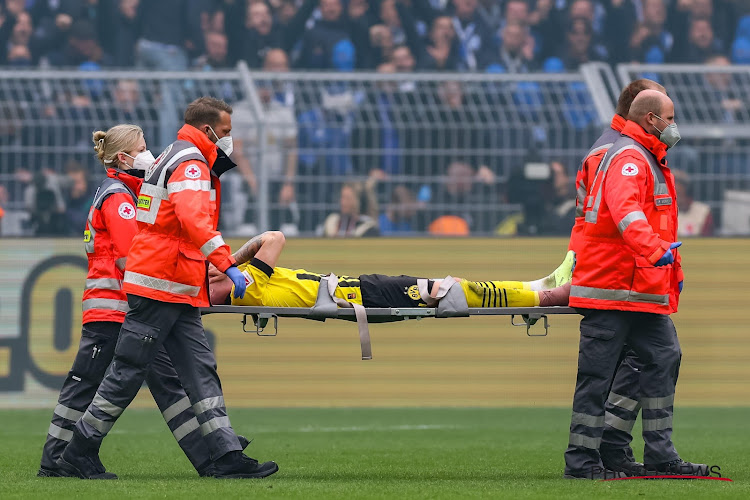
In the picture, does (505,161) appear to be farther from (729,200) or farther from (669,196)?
(669,196)

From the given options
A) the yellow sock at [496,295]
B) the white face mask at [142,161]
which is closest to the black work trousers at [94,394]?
the white face mask at [142,161]

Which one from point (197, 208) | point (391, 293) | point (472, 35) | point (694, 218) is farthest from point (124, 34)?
point (197, 208)

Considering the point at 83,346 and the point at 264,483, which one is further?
the point at 83,346

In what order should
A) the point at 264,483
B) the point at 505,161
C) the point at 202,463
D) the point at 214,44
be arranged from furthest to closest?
1. the point at 214,44
2. the point at 505,161
3. the point at 202,463
4. the point at 264,483

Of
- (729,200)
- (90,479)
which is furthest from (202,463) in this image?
(729,200)

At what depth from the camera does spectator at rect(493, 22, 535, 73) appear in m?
15.1

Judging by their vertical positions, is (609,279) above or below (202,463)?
above

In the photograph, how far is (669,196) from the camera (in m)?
7.34

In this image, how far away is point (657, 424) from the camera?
24.3 ft

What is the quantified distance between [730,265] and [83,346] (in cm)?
652

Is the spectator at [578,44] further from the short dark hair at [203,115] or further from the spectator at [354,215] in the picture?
the short dark hair at [203,115]

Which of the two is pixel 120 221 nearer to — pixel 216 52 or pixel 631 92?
pixel 631 92

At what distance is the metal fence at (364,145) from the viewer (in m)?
12.0

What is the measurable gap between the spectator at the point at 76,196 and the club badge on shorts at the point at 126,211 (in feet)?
15.1
